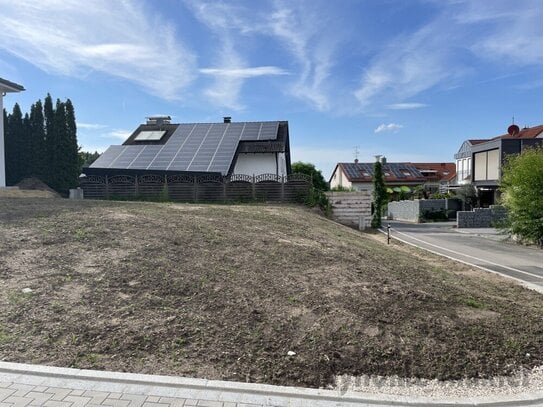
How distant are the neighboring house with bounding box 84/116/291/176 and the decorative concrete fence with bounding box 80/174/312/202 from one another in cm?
66

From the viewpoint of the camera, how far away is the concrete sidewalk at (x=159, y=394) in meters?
3.12

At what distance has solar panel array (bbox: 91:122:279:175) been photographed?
2269 cm

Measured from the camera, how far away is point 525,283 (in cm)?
830

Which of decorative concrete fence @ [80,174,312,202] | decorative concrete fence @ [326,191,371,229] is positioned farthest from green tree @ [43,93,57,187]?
decorative concrete fence @ [326,191,371,229]

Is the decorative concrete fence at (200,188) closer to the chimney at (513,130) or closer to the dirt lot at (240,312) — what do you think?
the dirt lot at (240,312)

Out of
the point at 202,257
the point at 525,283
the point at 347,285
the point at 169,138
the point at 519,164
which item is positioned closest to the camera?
the point at 347,285

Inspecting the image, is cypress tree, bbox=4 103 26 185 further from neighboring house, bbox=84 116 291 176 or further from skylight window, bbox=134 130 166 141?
skylight window, bbox=134 130 166 141

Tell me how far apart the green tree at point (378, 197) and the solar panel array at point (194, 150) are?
8.30 m

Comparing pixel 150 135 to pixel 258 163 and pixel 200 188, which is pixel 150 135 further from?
pixel 200 188

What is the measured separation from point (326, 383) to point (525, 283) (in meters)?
6.74

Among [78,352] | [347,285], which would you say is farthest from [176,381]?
[347,285]

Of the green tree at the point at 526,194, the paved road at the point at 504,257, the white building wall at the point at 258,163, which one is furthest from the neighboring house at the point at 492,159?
the white building wall at the point at 258,163

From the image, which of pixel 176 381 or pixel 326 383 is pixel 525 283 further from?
pixel 176 381

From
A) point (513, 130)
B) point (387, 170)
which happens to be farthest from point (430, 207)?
point (387, 170)
